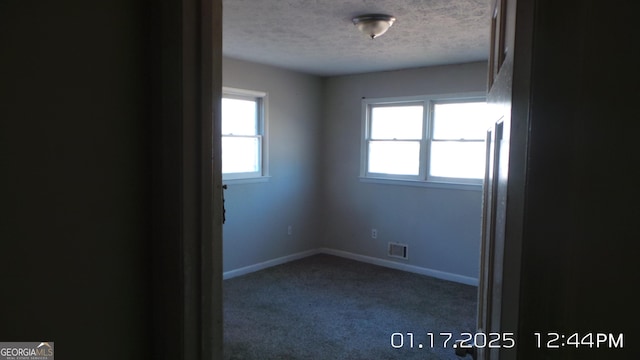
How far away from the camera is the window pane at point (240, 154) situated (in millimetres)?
4602

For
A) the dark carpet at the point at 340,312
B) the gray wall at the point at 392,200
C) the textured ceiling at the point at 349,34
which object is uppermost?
the textured ceiling at the point at 349,34

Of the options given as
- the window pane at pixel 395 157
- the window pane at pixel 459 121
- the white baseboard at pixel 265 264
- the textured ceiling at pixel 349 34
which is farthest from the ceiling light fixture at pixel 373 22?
the white baseboard at pixel 265 264

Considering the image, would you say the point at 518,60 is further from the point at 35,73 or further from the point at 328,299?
the point at 328,299

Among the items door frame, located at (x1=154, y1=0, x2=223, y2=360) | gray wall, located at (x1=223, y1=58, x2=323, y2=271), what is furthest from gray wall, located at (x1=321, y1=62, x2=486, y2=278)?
door frame, located at (x1=154, y1=0, x2=223, y2=360)

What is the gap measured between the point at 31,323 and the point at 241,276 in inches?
156

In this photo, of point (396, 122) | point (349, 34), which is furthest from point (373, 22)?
point (396, 122)

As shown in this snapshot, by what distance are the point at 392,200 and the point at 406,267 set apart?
83 centimetres

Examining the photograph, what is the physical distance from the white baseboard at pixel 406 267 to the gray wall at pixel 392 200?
0.05 m

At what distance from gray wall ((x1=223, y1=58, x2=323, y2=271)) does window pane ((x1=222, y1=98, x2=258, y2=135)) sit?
0.62 ft

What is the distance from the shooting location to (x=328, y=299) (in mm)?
4102

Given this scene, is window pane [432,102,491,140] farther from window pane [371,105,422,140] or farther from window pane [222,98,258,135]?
window pane [222,98,258,135]

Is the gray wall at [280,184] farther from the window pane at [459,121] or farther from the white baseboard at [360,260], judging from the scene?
the window pane at [459,121]

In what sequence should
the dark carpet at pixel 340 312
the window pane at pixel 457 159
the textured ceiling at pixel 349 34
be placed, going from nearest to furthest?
the textured ceiling at pixel 349 34 < the dark carpet at pixel 340 312 < the window pane at pixel 457 159

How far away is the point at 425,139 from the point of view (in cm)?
491
